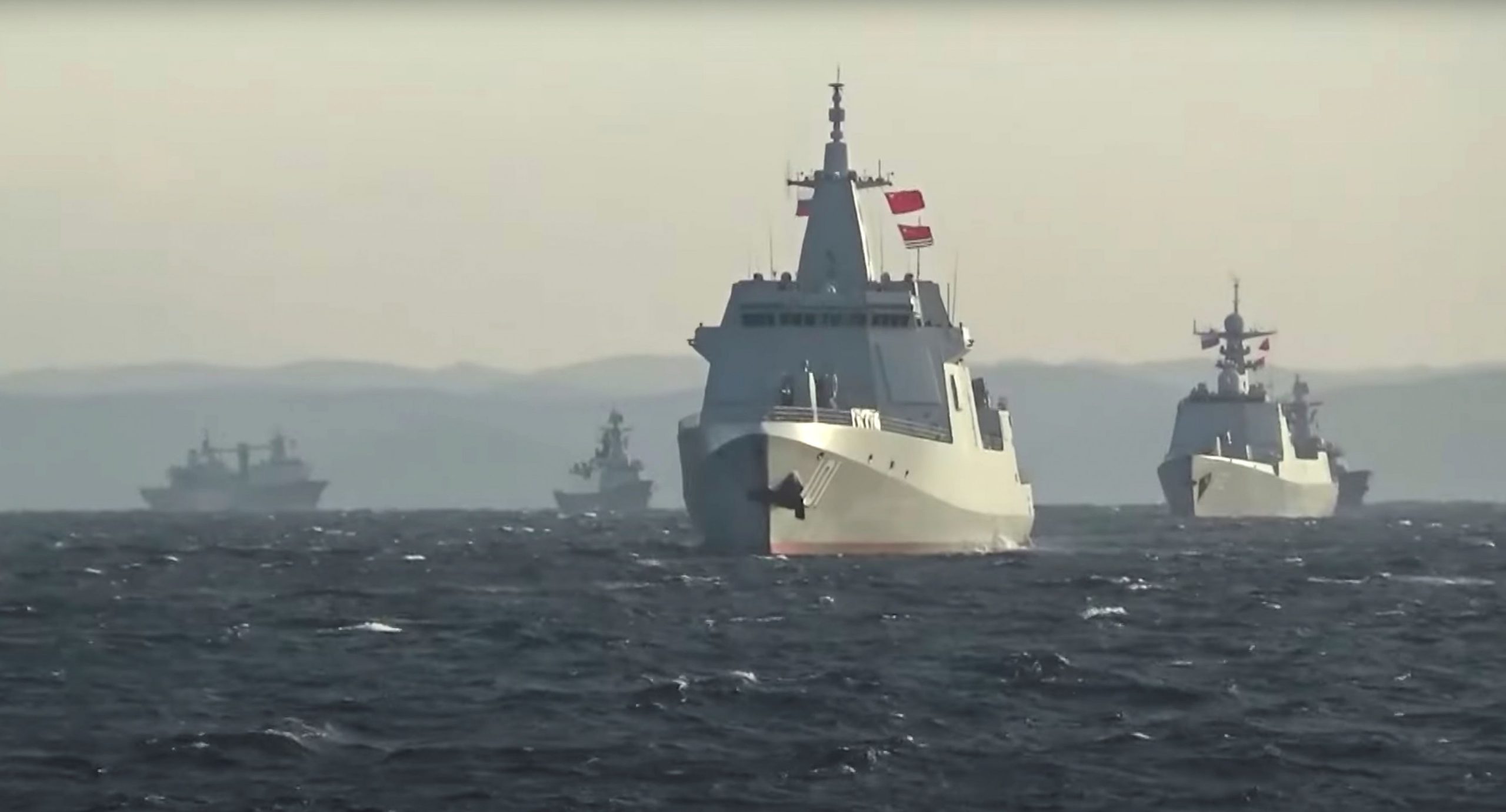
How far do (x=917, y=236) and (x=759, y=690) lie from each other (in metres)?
44.0

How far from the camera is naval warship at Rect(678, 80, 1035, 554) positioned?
65562 mm

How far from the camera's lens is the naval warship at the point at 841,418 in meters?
65.6

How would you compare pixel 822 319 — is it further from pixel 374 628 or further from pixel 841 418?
pixel 374 628

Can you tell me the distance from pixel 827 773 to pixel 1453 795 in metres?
6.40

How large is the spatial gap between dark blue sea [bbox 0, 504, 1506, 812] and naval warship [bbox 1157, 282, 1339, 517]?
73612 mm

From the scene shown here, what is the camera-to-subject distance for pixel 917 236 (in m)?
78.1

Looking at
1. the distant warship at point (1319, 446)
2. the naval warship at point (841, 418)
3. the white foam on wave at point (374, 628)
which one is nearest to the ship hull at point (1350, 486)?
the distant warship at point (1319, 446)

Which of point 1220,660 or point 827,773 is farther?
point 1220,660

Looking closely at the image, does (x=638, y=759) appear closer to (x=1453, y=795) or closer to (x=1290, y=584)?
(x=1453, y=795)

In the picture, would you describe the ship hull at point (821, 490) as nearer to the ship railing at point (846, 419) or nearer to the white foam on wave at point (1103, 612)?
the ship railing at point (846, 419)

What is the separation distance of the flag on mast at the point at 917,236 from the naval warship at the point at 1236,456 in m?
62.7

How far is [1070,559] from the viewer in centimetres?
7631

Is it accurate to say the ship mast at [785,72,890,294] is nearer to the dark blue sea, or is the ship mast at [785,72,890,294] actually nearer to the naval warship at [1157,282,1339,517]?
the dark blue sea

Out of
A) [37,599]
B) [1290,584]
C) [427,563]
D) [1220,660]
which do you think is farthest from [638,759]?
[427,563]
